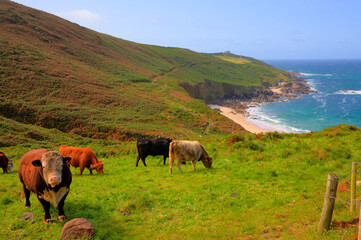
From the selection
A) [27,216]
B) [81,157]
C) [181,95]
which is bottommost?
[27,216]

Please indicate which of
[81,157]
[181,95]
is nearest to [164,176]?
[81,157]

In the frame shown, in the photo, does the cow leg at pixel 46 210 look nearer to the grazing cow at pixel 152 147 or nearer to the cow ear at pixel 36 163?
the cow ear at pixel 36 163

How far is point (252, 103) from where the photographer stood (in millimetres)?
105375

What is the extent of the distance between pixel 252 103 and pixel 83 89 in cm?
7110

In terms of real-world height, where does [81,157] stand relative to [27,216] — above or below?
above

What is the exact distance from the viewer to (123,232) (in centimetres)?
855

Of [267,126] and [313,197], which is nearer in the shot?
[313,197]

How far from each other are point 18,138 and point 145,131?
19.2 m

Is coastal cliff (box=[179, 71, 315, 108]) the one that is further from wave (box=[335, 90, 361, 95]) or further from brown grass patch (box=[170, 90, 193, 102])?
wave (box=[335, 90, 361, 95])

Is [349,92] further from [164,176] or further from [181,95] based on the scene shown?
[164,176]

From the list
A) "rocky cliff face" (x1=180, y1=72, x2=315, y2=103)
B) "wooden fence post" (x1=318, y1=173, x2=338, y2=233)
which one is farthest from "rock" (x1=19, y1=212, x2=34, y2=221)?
"rocky cliff face" (x1=180, y1=72, x2=315, y2=103)

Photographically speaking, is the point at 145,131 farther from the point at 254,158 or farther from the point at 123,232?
the point at 123,232

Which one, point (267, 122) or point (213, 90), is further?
point (213, 90)

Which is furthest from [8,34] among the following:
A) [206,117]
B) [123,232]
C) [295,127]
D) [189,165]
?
[295,127]
